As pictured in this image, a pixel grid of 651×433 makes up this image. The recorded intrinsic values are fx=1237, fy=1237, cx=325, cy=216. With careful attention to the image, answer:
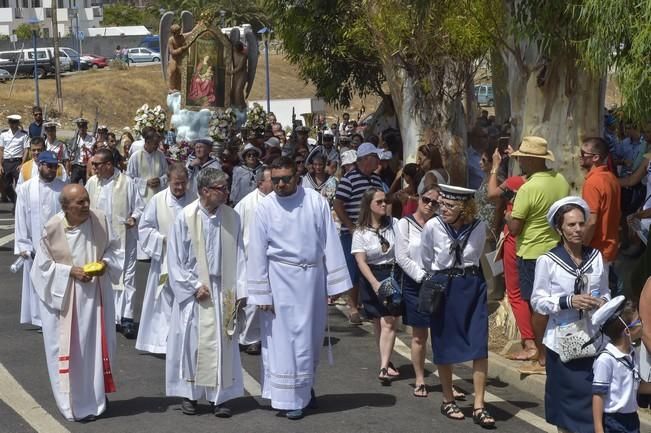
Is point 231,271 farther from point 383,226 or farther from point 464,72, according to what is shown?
point 464,72

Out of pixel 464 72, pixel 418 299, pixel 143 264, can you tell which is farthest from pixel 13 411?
pixel 464 72

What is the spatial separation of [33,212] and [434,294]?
4.60m

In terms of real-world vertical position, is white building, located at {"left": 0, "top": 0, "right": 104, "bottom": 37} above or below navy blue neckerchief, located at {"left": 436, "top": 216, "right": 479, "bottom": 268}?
below

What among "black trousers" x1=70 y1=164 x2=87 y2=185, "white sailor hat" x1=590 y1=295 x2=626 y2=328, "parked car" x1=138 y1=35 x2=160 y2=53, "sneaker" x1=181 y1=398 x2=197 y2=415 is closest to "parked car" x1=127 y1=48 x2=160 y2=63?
"parked car" x1=138 y1=35 x2=160 y2=53

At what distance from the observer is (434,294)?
27.4 feet

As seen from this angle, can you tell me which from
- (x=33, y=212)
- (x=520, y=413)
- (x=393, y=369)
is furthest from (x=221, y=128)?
(x=520, y=413)

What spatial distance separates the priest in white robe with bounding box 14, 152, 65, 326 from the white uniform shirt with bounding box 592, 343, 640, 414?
6.34 meters

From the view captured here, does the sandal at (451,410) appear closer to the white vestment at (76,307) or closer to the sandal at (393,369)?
the sandal at (393,369)

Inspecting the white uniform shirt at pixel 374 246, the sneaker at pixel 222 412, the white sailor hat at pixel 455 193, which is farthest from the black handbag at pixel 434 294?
the sneaker at pixel 222 412

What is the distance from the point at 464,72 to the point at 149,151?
18.1 ft

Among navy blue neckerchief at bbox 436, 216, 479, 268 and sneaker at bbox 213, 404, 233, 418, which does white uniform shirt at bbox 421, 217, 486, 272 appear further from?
sneaker at bbox 213, 404, 233, 418

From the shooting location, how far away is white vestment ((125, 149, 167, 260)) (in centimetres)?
1355

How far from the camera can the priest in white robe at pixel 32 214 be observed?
11273 millimetres

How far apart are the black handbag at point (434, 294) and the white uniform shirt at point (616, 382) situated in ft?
7.29
